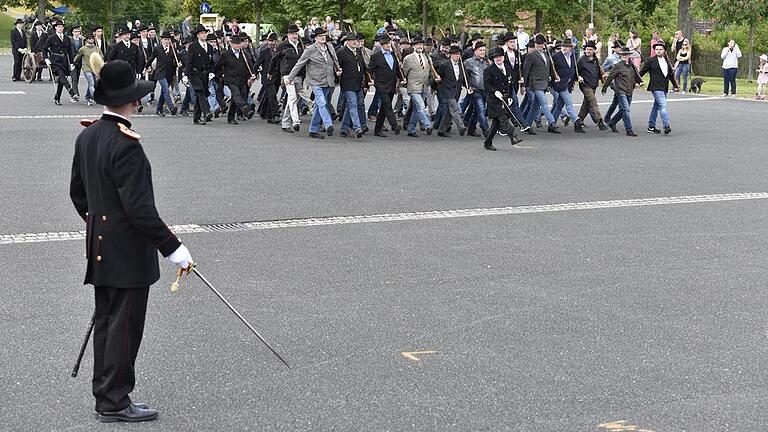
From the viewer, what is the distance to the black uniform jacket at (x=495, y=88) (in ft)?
55.6

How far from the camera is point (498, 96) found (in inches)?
663

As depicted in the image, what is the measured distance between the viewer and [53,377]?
19.5ft

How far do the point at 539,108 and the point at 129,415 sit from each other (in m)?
15.9

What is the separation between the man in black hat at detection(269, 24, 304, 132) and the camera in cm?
1925

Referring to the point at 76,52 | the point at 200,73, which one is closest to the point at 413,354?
the point at 200,73

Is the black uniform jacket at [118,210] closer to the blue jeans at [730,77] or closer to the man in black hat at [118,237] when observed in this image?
the man in black hat at [118,237]

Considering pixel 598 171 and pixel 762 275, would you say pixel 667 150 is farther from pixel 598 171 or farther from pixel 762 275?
pixel 762 275

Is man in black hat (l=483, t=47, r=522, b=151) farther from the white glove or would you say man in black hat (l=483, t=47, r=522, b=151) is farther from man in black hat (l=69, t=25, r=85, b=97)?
the white glove

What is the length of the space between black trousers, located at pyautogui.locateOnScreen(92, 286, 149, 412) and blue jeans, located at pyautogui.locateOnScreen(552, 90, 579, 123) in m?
16.0

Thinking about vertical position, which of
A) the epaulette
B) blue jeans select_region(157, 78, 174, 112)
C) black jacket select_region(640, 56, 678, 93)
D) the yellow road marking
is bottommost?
the yellow road marking

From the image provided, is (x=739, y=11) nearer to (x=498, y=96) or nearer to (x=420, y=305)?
(x=498, y=96)

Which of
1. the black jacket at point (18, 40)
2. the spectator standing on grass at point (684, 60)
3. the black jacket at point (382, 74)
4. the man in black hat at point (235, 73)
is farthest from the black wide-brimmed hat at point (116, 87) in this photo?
the black jacket at point (18, 40)

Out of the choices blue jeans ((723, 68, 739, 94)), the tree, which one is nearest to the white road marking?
blue jeans ((723, 68, 739, 94))

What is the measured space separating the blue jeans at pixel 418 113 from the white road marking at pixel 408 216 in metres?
6.97
